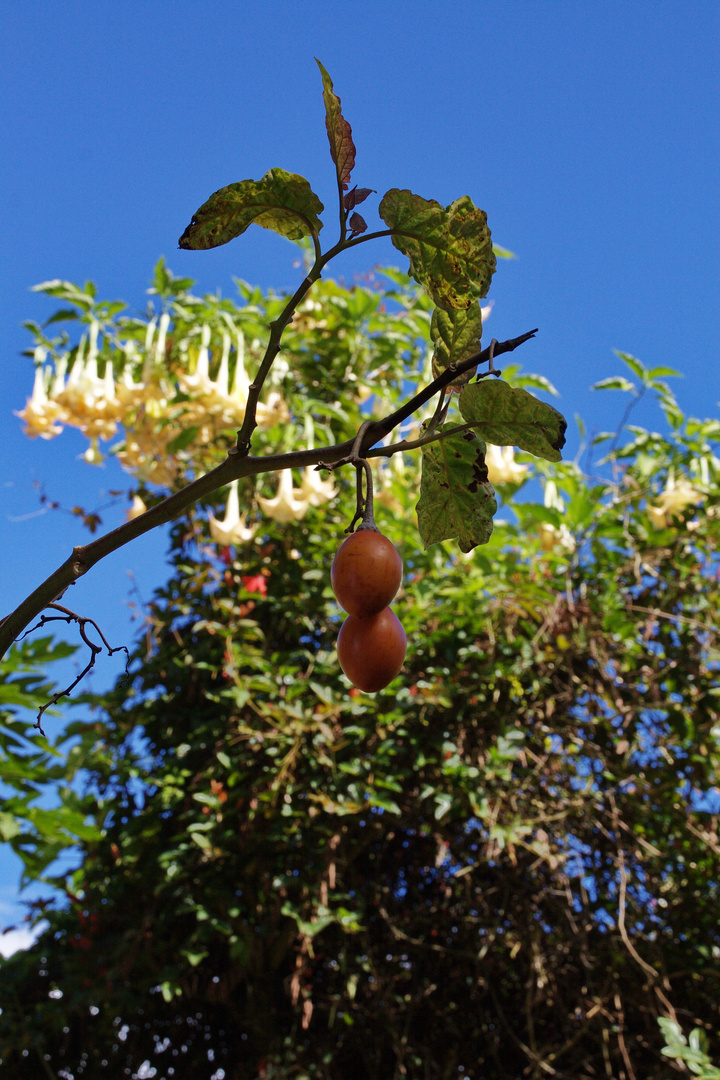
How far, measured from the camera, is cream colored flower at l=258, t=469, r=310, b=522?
2494mm

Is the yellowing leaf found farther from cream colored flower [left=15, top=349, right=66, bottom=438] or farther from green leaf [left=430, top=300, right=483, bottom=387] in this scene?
cream colored flower [left=15, top=349, right=66, bottom=438]

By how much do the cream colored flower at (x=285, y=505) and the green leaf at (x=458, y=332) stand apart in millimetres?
1801

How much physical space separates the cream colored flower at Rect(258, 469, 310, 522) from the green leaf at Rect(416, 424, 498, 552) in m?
1.80

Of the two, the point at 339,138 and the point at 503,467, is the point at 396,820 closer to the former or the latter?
the point at 503,467

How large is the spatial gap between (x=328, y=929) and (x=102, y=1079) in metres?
0.82

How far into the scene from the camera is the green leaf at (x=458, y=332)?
0.70 metres

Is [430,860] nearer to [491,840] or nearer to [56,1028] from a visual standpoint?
[491,840]

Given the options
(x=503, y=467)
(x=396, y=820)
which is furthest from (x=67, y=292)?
(x=396, y=820)

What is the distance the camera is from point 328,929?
227 cm

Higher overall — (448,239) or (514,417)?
(448,239)

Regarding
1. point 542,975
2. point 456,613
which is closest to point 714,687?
point 456,613

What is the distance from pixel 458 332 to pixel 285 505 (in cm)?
182

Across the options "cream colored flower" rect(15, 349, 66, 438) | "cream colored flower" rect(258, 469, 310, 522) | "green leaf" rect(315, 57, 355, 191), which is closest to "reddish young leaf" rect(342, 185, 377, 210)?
"green leaf" rect(315, 57, 355, 191)

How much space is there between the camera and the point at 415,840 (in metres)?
2.37
